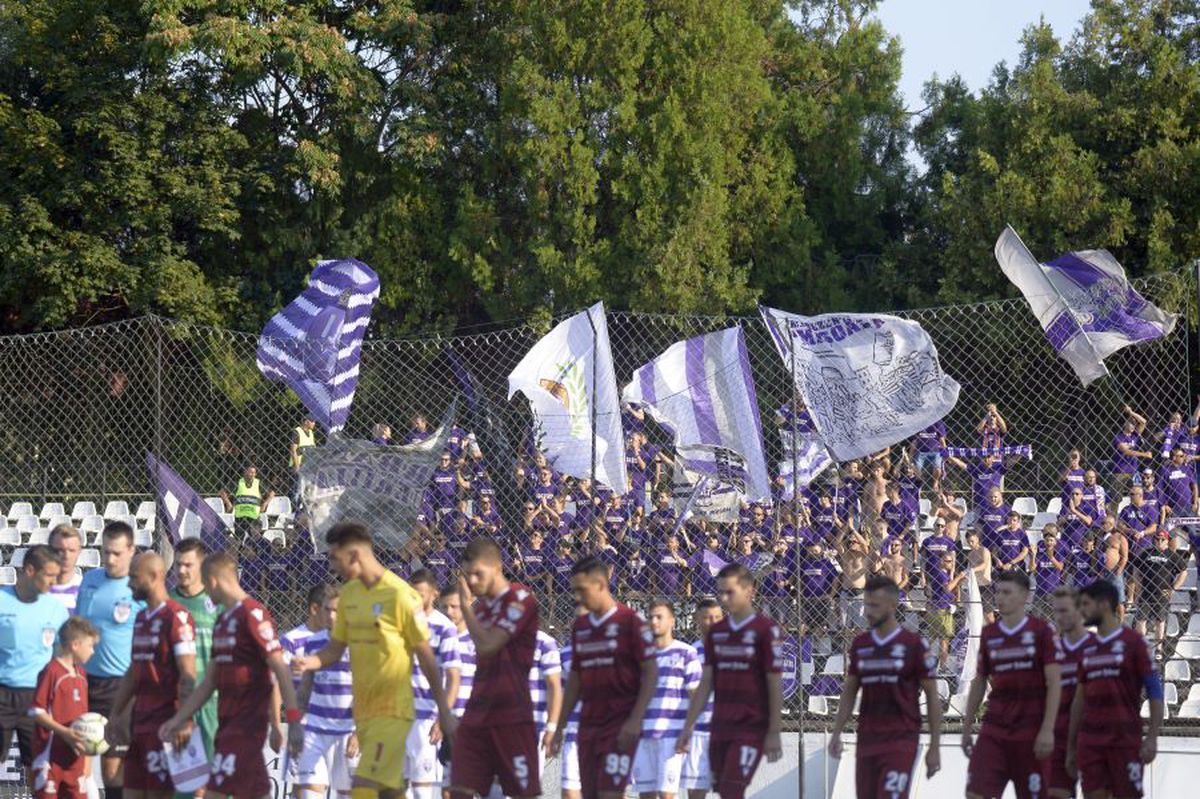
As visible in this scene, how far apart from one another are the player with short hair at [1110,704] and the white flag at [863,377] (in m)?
2.97

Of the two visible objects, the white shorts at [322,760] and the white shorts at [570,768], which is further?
the white shorts at [570,768]

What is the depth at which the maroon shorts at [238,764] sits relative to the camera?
10.1 meters

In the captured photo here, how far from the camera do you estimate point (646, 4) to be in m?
28.6

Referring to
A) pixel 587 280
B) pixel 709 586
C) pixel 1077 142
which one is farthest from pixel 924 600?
pixel 1077 142

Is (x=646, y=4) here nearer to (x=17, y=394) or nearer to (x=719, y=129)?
(x=719, y=129)

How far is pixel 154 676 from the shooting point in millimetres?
10594

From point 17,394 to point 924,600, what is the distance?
7.78 m

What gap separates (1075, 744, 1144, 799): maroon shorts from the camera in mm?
11164

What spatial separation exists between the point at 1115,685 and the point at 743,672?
89.0 inches

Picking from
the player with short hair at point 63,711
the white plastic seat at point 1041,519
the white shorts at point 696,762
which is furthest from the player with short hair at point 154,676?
the white plastic seat at point 1041,519

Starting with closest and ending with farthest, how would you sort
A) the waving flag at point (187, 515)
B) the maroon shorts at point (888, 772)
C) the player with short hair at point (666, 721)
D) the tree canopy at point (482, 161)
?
1. the maroon shorts at point (888, 772)
2. the player with short hair at point (666, 721)
3. the waving flag at point (187, 515)
4. the tree canopy at point (482, 161)

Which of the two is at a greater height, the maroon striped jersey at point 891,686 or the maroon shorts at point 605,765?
the maroon striped jersey at point 891,686

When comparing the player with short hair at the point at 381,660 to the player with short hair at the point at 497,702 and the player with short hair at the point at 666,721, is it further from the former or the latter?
the player with short hair at the point at 666,721

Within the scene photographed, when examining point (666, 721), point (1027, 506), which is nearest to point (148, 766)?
point (666, 721)
